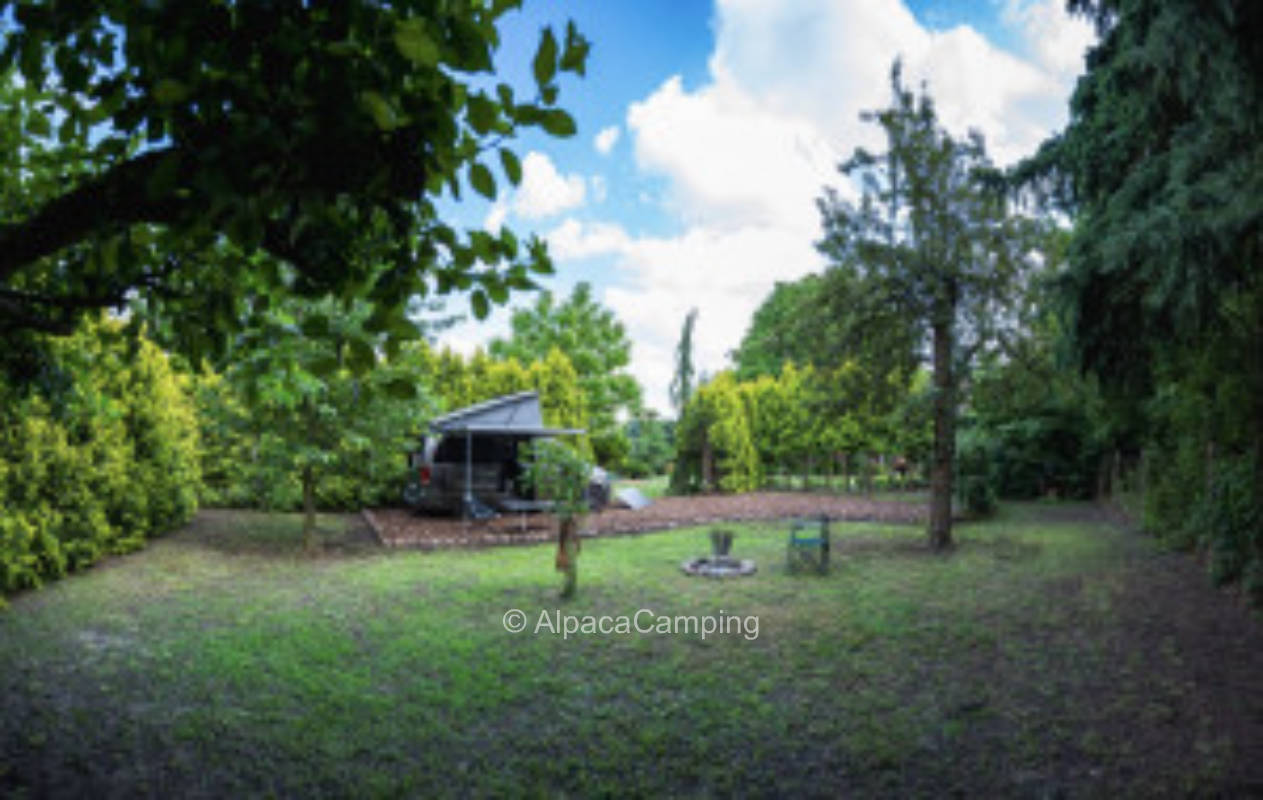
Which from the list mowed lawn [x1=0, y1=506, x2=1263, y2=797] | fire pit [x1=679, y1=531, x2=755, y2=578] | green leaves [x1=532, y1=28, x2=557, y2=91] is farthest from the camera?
fire pit [x1=679, y1=531, x2=755, y2=578]

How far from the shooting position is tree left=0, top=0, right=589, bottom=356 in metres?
1.52

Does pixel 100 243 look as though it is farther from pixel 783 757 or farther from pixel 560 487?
pixel 560 487

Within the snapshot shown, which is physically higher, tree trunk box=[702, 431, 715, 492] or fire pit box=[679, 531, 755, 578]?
tree trunk box=[702, 431, 715, 492]

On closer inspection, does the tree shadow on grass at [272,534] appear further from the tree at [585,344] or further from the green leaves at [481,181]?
the tree at [585,344]

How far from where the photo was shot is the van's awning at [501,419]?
14.3 meters

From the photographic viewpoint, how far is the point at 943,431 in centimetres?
1139

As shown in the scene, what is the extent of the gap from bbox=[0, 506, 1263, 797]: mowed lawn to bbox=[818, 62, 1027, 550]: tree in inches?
150

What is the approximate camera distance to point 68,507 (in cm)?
866

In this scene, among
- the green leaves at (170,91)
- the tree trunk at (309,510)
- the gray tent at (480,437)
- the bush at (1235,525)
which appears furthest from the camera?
the gray tent at (480,437)

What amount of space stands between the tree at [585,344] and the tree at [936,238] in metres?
21.4

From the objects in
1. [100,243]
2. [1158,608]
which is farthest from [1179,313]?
[100,243]

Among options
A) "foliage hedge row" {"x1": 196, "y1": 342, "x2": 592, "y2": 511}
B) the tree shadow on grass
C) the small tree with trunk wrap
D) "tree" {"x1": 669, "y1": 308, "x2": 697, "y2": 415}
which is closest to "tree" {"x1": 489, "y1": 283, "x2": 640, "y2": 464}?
"tree" {"x1": 669, "y1": 308, "x2": 697, "y2": 415}

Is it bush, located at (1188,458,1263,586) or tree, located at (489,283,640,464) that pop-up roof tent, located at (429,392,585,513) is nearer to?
bush, located at (1188,458,1263,586)

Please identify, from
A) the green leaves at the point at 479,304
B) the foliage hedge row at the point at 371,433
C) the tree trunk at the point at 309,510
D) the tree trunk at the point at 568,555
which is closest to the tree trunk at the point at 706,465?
the foliage hedge row at the point at 371,433
